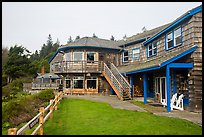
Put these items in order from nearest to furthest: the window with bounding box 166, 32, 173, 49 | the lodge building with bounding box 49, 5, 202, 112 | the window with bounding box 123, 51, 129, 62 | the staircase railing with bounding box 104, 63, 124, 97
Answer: the lodge building with bounding box 49, 5, 202, 112
the window with bounding box 166, 32, 173, 49
the staircase railing with bounding box 104, 63, 124, 97
the window with bounding box 123, 51, 129, 62

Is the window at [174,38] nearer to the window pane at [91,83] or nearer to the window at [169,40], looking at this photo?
the window at [169,40]

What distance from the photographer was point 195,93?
33.7 feet

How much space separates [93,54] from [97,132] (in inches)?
664

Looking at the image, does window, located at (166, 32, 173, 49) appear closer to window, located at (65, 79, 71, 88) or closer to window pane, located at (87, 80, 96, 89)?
window pane, located at (87, 80, 96, 89)

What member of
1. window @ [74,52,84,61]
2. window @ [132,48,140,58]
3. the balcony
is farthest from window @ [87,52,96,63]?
window @ [132,48,140,58]

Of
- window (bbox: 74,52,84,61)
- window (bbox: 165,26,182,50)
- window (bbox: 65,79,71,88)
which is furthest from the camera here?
window (bbox: 65,79,71,88)

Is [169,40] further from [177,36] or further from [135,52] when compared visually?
[135,52]

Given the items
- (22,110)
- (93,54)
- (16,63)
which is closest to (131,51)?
(93,54)

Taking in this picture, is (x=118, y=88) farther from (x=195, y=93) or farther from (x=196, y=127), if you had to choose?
(x=196, y=127)

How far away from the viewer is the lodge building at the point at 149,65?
34.1 feet

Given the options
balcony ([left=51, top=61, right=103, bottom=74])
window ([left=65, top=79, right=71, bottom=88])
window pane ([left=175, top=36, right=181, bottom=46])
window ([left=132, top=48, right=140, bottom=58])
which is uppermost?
window ([left=132, top=48, right=140, bottom=58])

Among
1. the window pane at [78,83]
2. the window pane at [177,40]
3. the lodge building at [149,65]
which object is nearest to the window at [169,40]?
the lodge building at [149,65]

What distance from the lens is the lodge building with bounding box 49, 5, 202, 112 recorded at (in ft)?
34.1

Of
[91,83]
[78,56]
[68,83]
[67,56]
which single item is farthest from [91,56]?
[68,83]
